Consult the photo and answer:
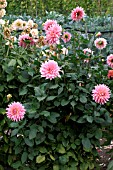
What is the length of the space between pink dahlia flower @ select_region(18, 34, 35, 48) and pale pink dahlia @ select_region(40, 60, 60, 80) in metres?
0.35

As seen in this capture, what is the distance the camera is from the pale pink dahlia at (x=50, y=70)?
2414mm

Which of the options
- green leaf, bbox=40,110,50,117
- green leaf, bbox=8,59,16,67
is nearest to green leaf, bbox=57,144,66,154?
green leaf, bbox=40,110,50,117

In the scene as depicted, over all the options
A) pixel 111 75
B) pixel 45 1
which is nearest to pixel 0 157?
pixel 111 75

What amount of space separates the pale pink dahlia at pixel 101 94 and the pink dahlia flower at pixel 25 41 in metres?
0.57

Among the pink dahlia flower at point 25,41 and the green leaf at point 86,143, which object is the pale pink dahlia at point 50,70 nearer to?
the pink dahlia flower at point 25,41

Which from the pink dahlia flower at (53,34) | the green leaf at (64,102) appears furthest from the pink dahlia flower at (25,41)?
the green leaf at (64,102)

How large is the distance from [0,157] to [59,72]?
754mm

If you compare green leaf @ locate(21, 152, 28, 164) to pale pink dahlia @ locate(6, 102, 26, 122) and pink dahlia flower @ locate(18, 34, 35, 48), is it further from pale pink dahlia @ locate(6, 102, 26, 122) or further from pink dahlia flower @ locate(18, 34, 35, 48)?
pink dahlia flower @ locate(18, 34, 35, 48)

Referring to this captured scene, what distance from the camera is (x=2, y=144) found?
9.35ft

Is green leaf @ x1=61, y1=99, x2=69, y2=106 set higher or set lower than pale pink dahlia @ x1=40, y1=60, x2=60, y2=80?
lower

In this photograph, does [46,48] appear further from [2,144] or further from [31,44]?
[2,144]

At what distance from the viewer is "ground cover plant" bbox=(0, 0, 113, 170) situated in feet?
8.21

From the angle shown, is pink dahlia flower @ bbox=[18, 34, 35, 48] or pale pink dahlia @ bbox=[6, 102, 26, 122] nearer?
pale pink dahlia @ bbox=[6, 102, 26, 122]

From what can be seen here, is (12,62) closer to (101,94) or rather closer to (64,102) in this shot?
(64,102)
